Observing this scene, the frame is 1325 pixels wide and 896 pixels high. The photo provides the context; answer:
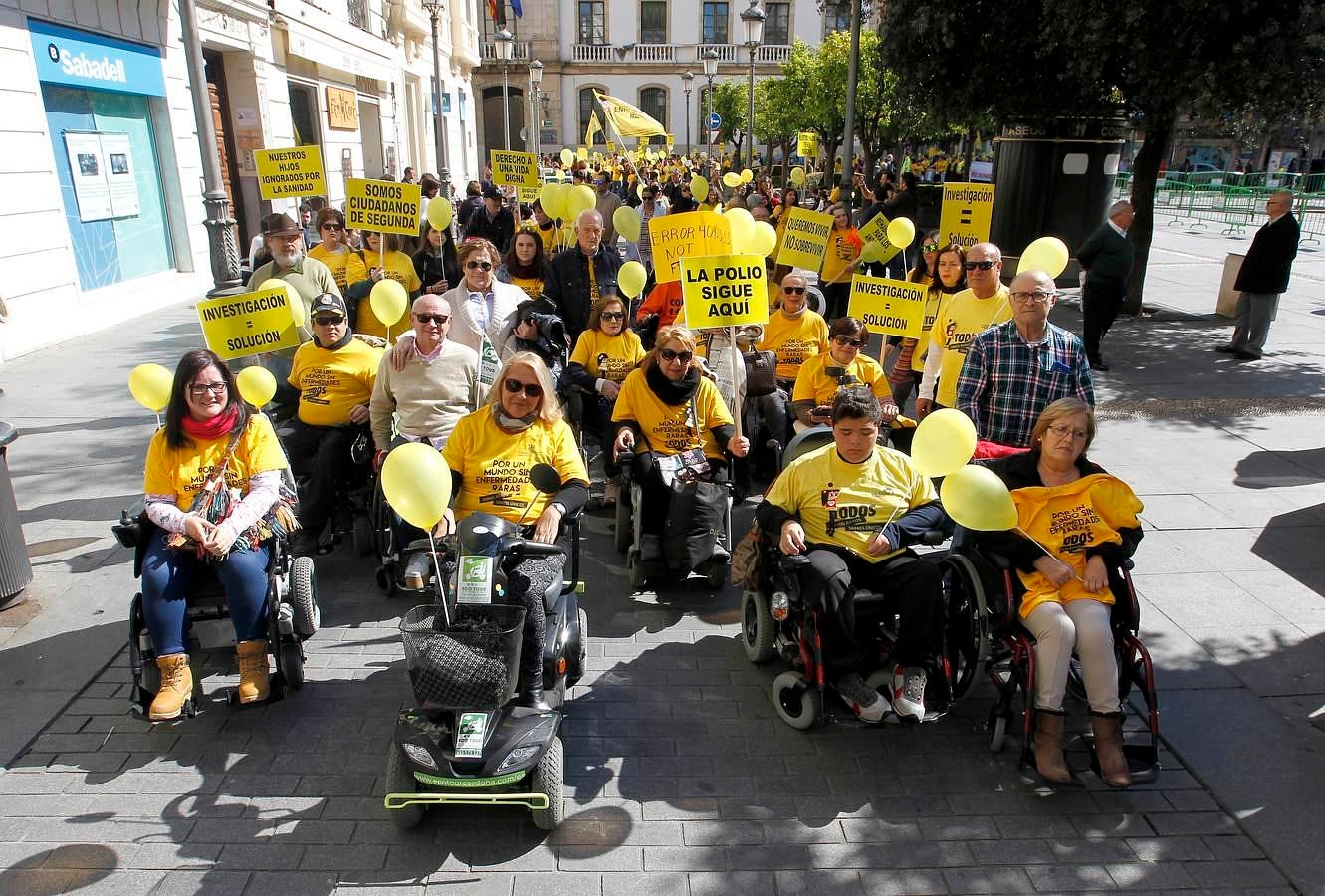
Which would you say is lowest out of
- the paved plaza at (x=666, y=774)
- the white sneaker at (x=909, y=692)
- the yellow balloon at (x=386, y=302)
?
the paved plaza at (x=666, y=774)

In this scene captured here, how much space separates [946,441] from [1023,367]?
124 cm

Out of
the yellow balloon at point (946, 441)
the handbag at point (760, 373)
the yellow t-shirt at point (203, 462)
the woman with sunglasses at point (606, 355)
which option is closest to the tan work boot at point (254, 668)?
the yellow t-shirt at point (203, 462)

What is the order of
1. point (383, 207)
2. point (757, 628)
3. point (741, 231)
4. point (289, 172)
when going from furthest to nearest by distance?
point (289, 172)
point (383, 207)
point (741, 231)
point (757, 628)

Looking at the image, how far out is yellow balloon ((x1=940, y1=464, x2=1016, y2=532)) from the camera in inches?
137

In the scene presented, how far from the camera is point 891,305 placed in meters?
6.49

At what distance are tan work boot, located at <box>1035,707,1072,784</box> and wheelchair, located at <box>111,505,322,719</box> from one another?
324 cm

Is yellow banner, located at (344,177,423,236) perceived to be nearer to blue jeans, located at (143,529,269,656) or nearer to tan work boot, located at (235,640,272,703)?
blue jeans, located at (143,529,269,656)

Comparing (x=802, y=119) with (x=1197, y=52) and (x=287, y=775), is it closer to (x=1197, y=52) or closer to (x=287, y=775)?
(x=1197, y=52)

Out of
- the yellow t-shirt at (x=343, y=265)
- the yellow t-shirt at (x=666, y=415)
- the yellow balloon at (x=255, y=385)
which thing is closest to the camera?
the yellow balloon at (x=255, y=385)

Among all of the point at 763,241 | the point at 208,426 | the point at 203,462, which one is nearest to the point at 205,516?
the point at 203,462

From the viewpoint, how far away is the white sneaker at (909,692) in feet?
12.0

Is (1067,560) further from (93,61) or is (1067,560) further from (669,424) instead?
(93,61)

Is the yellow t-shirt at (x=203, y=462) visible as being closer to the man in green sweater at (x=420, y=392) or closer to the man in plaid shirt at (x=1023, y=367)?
the man in green sweater at (x=420, y=392)

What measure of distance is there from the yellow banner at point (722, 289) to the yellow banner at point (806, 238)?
2602mm
